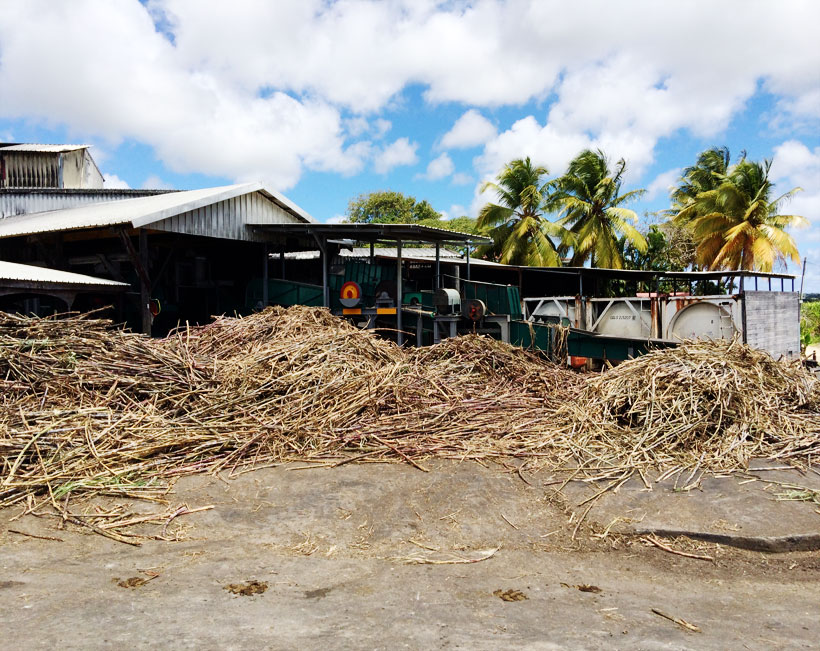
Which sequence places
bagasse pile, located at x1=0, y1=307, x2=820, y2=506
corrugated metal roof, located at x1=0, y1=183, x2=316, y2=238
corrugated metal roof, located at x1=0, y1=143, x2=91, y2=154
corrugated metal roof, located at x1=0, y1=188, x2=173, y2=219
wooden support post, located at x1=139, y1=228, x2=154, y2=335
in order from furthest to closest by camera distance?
Answer: 1. corrugated metal roof, located at x1=0, y1=143, x2=91, y2=154
2. corrugated metal roof, located at x1=0, y1=188, x2=173, y2=219
3. wooden support post, located at x1=139, y1=228, x2=154, y2=335
4. corrugated metal roof, located at x1=0, y1=183, x2=316, y2=238
5. bagasse pile, located at x1=0, y1=307, x2=820, y2=506

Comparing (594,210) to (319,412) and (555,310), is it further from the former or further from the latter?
(319,412)

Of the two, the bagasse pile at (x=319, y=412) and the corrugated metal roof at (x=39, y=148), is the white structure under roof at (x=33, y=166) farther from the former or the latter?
the bagasse pile at (x=319, y=412)

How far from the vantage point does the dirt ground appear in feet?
9.46

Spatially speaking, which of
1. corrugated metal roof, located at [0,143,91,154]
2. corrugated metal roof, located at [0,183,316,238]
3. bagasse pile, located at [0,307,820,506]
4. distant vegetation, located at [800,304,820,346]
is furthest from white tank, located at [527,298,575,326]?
distant vegetation, located at [800,304,820,346]

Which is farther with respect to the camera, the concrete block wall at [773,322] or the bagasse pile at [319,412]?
the concrete block wall at [773,322]

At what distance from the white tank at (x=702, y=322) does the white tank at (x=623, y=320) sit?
723 millimetres

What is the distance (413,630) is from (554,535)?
2020 mm

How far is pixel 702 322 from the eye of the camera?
12273mm

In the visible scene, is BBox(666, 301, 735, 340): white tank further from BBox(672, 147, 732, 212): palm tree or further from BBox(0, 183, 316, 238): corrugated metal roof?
BBox(672, 147, 732, 212): palm tree

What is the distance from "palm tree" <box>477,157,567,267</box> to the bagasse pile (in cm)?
2162

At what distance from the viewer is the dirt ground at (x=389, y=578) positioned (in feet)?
9.46

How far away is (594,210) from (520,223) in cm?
401

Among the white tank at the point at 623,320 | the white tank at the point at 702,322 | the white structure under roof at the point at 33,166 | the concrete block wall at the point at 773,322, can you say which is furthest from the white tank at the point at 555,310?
the white structure under roof at the point at 33,166

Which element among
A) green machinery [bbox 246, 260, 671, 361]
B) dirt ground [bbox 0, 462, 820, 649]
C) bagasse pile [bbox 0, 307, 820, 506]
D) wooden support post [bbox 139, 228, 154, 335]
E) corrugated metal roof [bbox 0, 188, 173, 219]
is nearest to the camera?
dirt ground [bbox 0, 462, 820, 649]
